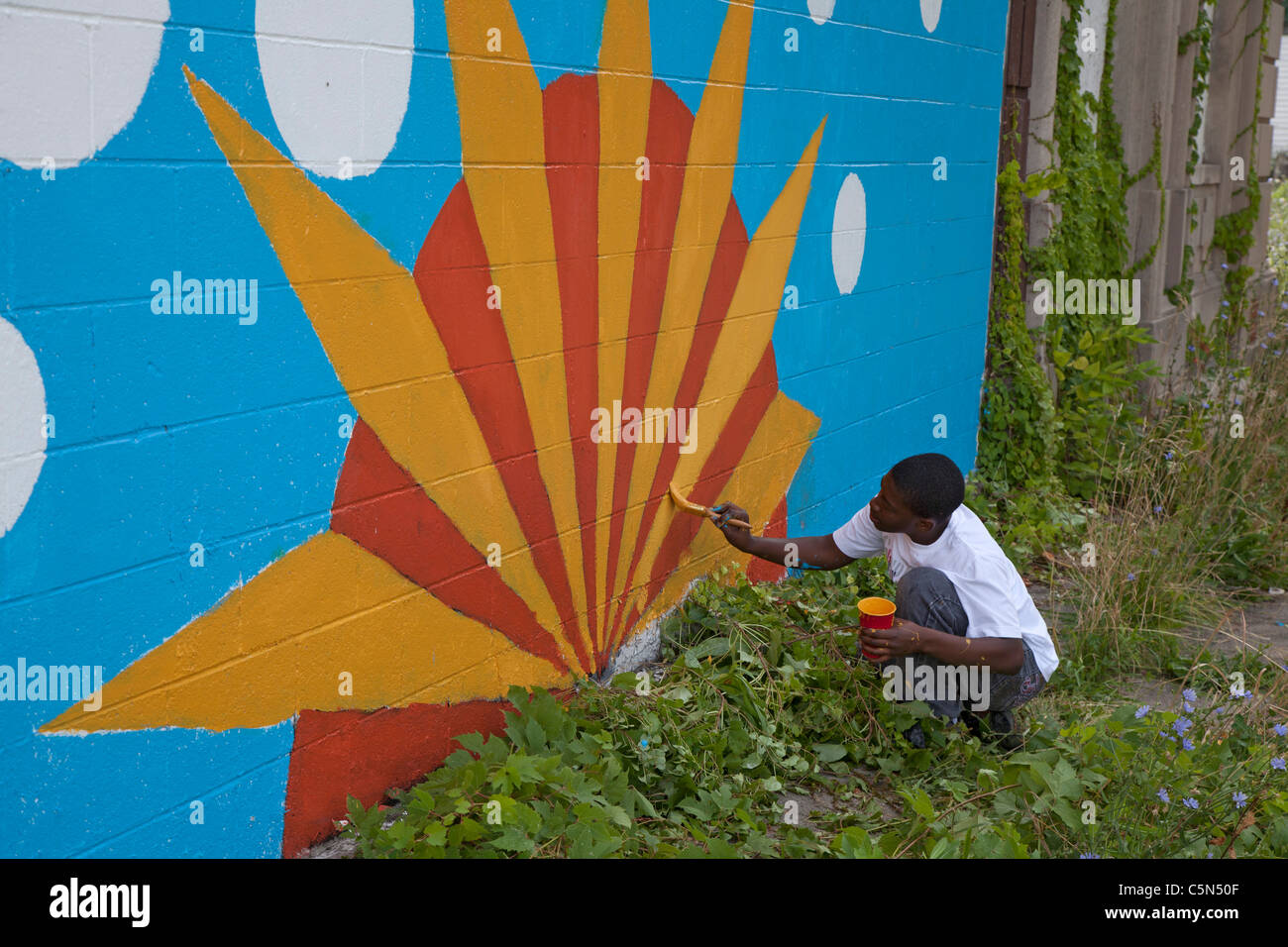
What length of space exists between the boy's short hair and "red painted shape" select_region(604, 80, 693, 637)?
0.88 m

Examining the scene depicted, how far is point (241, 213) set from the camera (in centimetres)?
271

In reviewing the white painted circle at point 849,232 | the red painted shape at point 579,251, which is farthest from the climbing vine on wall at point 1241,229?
the red painted shape at point 579,251

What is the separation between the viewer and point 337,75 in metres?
2.88

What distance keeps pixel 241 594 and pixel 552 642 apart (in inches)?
48.7

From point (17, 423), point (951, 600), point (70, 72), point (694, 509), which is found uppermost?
point (70, 72)

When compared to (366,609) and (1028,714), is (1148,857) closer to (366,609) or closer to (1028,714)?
(1028,714)

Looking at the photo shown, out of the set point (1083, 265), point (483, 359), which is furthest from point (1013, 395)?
point (483, 359)

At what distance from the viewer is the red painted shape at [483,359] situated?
325 centimetres

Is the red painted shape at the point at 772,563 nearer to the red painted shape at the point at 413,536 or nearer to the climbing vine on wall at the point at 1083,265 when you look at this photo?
the red painted shape at the point at 413,536

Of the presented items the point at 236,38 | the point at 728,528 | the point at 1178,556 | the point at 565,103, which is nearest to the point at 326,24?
the point at 236,38

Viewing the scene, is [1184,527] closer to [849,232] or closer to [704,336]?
[849,232]

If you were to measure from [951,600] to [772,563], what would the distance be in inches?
45.4

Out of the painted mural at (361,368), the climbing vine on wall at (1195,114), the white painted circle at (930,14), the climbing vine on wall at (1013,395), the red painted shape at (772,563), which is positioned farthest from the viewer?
the climbing vine on wall at (1195,114)

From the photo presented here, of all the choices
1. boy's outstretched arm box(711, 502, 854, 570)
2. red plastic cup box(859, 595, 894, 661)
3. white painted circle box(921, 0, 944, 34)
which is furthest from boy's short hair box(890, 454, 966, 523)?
white painted circle box(921, 0, 944, 34)
